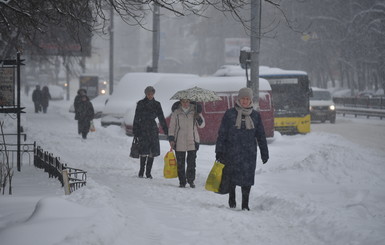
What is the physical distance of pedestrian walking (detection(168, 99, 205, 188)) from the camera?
1040 cm

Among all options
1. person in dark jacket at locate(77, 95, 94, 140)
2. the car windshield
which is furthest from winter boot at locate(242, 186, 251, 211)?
the car windshield

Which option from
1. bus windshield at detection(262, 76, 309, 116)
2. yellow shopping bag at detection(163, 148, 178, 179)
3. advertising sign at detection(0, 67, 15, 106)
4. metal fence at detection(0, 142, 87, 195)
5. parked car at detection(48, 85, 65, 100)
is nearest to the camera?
metal fence at detection(0, 142, 87, 195)

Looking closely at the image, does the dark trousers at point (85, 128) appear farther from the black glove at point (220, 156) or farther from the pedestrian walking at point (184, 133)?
the black glove at point (220, 156)

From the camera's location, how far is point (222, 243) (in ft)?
21.0

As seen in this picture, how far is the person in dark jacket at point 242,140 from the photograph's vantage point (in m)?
8.12

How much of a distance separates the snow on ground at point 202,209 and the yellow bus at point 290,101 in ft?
36.1

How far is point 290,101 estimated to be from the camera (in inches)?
971

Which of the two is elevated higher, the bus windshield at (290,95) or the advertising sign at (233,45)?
the advertising sign at (233,45)

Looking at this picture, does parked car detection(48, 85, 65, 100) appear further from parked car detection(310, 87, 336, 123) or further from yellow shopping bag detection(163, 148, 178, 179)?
yellow shopping bag detection(163, 148, 178, 179)

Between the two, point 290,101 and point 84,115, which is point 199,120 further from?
point 290,101

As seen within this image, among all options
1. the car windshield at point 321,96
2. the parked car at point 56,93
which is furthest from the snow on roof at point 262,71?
the parked car at point 56,93

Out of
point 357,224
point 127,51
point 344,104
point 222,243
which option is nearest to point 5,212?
point 222,243

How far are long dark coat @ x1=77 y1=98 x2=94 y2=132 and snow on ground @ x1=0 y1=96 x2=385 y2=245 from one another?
6.44 m

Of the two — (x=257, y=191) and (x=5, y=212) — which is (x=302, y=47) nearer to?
(x=257, y=191)
